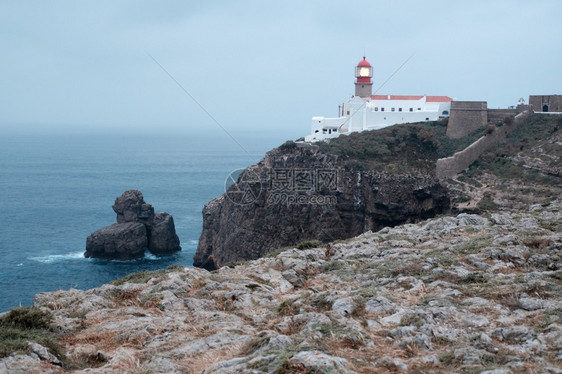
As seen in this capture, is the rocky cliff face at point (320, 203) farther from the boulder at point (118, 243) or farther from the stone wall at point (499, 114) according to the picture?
the stone wall at point (499, 114)

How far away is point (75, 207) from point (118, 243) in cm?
2535

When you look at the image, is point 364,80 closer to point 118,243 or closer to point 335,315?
point 118,243

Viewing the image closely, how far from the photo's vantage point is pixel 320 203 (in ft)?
144

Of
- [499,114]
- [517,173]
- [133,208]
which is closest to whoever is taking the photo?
[517,173]

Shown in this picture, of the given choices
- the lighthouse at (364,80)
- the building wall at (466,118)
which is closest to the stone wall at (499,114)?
the building wall at (466,118)

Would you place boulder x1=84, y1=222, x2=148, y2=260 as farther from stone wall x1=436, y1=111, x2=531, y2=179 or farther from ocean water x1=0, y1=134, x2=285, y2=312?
stone wall x1=436, y1=111, x2=531, y2=179

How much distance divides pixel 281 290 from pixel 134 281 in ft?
11.9

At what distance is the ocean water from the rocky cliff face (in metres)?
9.84

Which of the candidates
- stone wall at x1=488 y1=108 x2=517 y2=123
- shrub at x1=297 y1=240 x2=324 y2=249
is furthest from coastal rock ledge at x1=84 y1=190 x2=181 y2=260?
shrub at x1=297 y1=240 x2=324 y2=249

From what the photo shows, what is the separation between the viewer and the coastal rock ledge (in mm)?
51375

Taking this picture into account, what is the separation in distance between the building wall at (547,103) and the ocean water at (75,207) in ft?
125

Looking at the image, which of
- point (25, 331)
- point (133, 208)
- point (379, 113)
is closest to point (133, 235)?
point (133, 208)

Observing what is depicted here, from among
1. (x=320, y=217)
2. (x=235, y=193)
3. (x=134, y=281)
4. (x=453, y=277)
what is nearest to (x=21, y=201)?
(x=235, y=193)

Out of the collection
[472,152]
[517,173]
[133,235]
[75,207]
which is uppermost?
[472,152]
